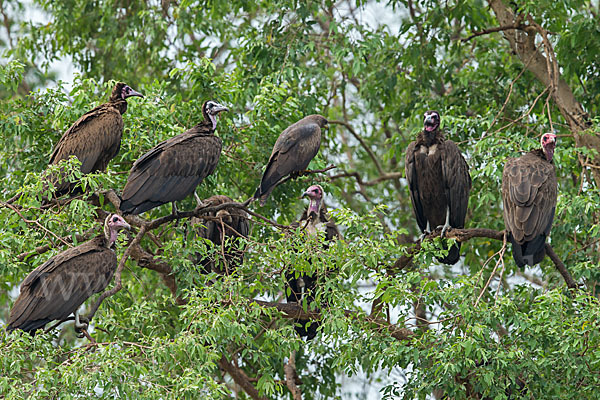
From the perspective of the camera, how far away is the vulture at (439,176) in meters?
7.81

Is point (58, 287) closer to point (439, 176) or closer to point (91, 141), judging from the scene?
point (91, 141)

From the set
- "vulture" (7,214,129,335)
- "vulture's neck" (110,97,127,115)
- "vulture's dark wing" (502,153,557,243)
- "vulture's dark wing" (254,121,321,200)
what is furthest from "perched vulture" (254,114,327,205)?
"vulture's dark wing" (502,153,557,243)

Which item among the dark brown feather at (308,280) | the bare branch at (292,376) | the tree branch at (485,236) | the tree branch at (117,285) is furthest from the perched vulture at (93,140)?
the bare branch at (292,376)

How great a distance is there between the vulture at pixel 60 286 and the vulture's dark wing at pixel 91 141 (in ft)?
3.84

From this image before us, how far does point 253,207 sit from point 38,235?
291 cm

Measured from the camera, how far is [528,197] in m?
7.11

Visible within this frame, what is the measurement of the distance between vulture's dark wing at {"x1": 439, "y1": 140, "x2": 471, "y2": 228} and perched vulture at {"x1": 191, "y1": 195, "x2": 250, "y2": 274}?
182 cm

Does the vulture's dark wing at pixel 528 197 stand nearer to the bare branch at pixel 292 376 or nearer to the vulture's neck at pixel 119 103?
the bare branch at pixel 292 376

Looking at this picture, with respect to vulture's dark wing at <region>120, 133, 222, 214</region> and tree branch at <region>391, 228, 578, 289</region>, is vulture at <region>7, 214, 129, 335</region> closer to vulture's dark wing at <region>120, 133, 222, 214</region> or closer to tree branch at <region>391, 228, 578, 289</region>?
vulture's dark wing at <region>120, 133, 222, 214</region>

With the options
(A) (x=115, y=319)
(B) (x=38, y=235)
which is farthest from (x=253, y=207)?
(B) (x=38, y=235)

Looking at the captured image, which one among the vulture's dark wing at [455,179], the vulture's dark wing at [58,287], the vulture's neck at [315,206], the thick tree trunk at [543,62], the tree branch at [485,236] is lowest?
the vulture's dark wing at [58,287]

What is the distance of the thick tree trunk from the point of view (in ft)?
29.5

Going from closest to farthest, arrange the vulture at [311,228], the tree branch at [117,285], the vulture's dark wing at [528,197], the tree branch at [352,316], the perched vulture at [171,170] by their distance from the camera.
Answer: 1. the tree branch at [117,285]
2. the tree branch at [352,316]
3. the perched vulture at [171,170]
4. the vulture's dark wing at [528,197]
5. the vulture at [311,228]

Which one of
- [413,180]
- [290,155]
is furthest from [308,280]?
[413,180]
